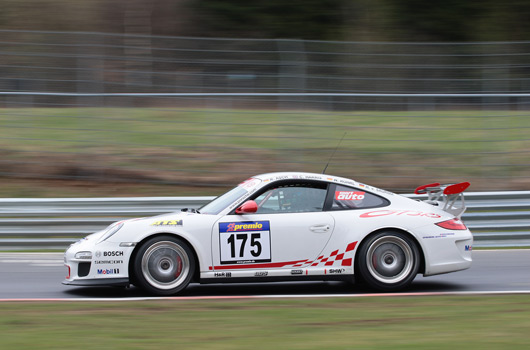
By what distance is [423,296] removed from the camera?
22.7 ft

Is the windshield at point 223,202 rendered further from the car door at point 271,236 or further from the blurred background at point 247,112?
the blurred background at point 247,112

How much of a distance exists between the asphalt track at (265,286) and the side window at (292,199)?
87 centimetres

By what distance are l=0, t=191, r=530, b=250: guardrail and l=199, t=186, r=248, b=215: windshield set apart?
2969 mm

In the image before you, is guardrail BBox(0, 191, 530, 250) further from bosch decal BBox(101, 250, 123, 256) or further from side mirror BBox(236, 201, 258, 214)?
bosch decal BBox(101, 250, 123, 256)

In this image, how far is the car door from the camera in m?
6.95

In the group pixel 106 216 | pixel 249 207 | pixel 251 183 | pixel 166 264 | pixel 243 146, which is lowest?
pixel 166 264

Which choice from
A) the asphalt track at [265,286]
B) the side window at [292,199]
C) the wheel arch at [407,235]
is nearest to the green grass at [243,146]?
the asphalt track at [265,286]

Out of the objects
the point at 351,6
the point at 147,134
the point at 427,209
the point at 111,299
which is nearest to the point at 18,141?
the point at 147,134

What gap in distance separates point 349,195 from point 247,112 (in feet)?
16.9

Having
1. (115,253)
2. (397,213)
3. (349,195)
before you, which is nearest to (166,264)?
(115,253)

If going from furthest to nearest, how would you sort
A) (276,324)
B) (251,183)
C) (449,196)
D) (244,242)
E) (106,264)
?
(449,196), (251,183), (244,242), (106,264), (276,324)

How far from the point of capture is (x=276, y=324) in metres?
5.66

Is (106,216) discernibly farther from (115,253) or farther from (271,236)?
(271,236)

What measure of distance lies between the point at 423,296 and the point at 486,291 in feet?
2.81
